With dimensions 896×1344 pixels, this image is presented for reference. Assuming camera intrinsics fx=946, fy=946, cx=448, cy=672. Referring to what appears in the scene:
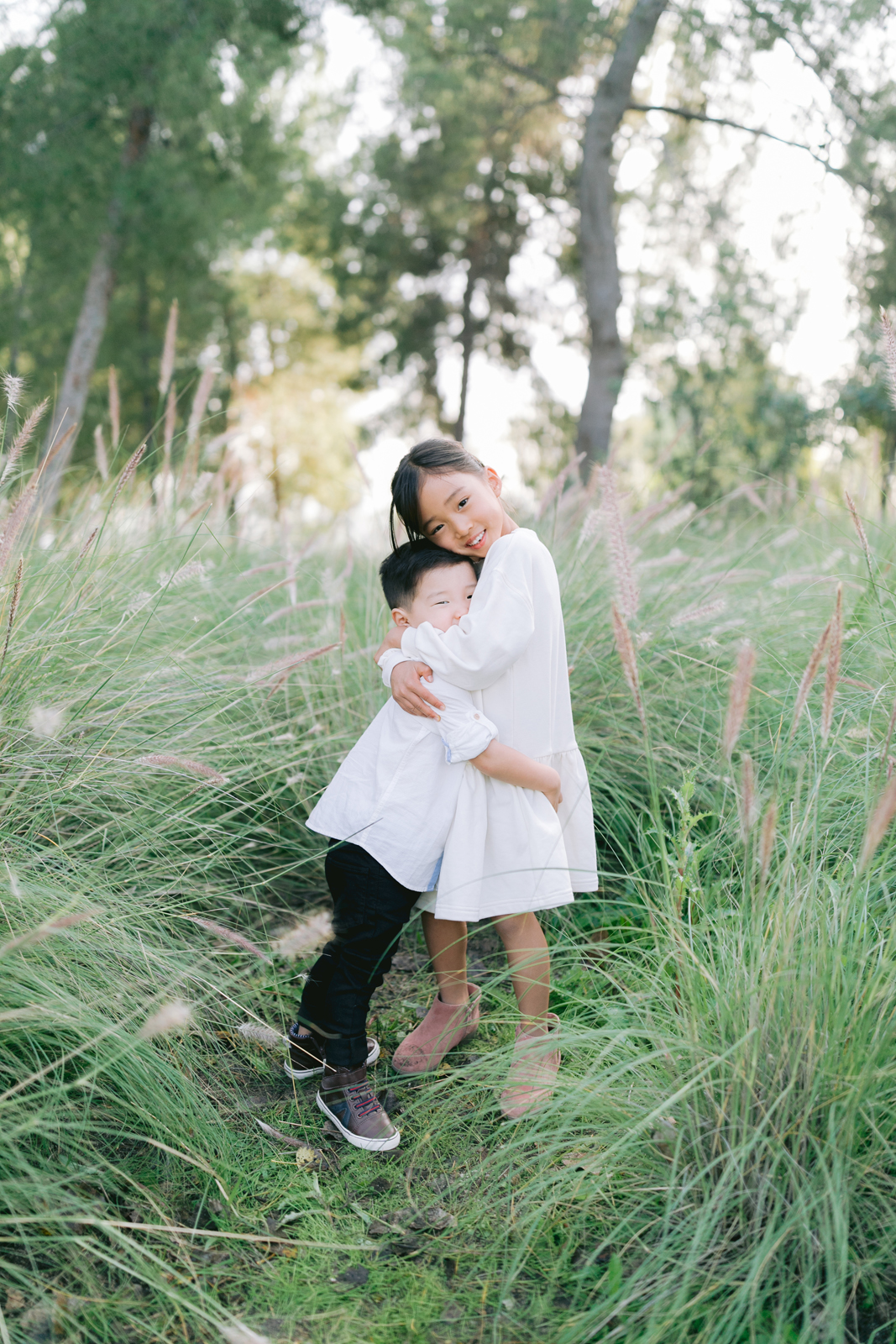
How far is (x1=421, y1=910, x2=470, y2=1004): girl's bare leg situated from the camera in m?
2.09

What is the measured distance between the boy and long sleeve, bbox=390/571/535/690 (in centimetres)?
A: 6

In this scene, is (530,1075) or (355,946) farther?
(355,946)

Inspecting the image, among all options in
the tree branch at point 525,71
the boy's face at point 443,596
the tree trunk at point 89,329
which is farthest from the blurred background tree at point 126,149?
the boy's face at point 443,596

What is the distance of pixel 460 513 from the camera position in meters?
2.03

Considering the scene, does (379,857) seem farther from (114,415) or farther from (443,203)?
(443,203)

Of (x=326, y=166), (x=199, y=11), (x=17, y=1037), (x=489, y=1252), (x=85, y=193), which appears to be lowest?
(x=489, y=1252)

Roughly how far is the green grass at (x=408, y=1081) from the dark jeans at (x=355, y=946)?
7.4 inches

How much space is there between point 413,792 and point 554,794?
1.02 ft

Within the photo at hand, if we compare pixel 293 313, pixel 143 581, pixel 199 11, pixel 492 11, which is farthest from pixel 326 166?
pixel 143 581

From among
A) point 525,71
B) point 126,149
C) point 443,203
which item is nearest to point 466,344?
point 443,203

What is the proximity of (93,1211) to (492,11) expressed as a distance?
459 inches

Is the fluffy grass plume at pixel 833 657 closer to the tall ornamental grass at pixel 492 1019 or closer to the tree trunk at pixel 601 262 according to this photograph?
the tall ornamental grass at pixel 492 1019

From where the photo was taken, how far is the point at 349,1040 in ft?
6.29

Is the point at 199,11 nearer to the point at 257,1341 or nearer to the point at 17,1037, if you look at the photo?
the point at 17,1037
